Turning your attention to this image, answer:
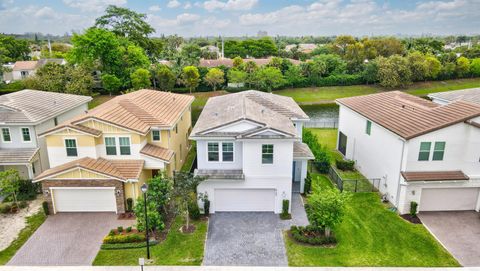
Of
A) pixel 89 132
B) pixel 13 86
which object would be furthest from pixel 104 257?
pixel 13 86

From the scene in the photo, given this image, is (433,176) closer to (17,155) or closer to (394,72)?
(17,155)

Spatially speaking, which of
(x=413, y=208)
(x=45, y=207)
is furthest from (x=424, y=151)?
(x=45, y=207)

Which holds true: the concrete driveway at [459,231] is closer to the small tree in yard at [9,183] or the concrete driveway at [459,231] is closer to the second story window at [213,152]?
the second story window at [213,152]

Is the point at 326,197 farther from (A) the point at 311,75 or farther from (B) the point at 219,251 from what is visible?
(A) the point at 311,75

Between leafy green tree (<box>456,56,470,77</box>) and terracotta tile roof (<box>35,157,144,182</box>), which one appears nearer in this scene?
terracotta tile roof (<box>35,157,144,182</box>)

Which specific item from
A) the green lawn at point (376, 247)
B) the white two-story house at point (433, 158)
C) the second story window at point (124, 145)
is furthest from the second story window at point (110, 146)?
the white two-story house at point (433, 158)

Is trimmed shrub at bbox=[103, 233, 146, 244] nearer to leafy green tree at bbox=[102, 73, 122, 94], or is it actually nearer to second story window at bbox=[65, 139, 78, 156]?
Answer: second story window at bbox=[65, 139, 78, 156]

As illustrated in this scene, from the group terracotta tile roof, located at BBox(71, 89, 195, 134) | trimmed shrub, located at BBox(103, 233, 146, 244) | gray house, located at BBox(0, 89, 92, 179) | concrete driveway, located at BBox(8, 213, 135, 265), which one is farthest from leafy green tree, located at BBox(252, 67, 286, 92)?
trimmed shrub, located at BBox(103, 233, 146, 244)
